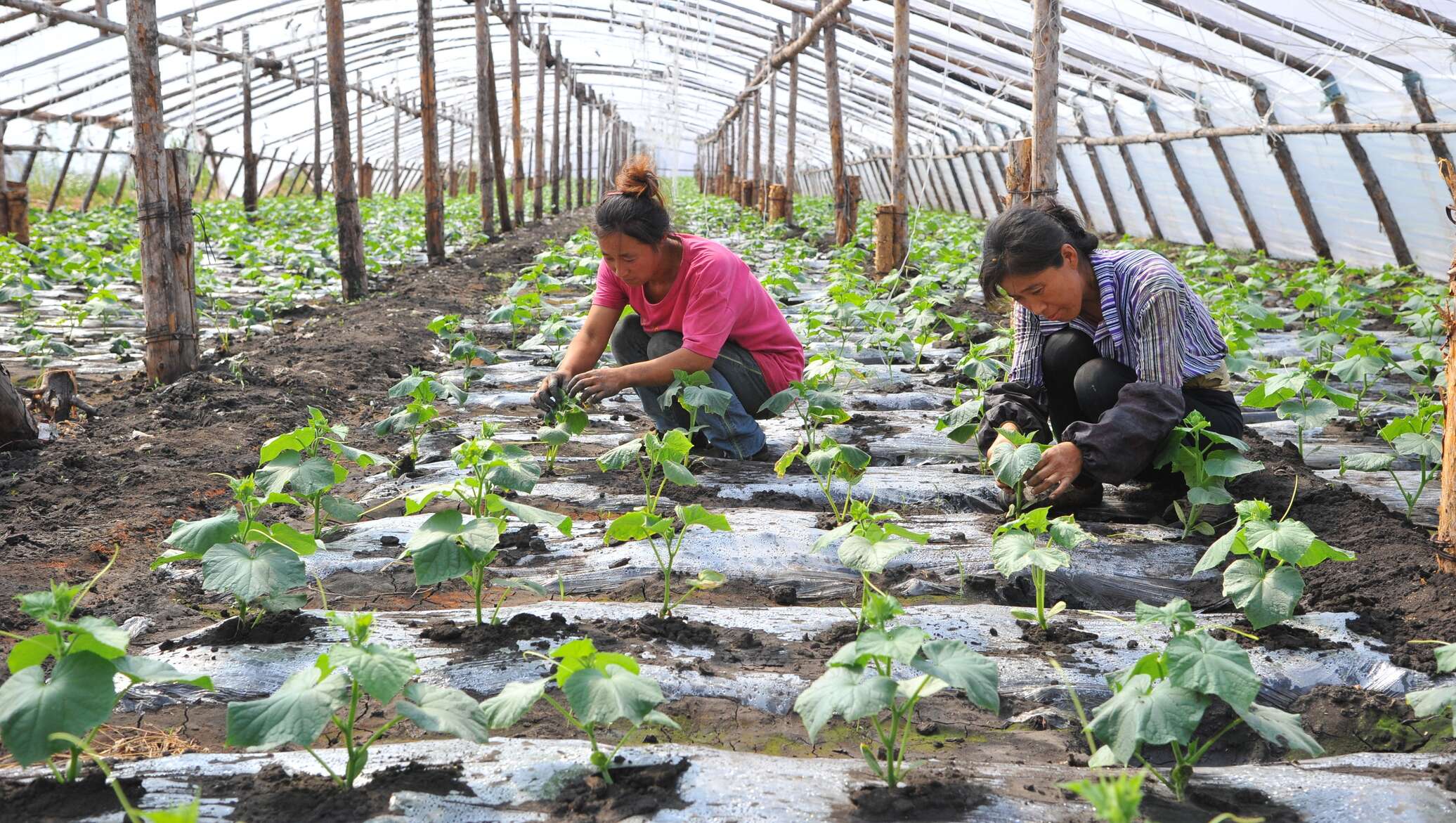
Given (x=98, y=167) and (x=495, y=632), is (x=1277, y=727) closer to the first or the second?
(x=495, y=632)

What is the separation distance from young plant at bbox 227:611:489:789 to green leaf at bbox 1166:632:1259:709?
1.02 metres

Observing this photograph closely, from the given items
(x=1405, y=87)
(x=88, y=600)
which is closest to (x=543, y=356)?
(x=88, y=600)

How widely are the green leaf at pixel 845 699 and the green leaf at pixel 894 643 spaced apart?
35 mm

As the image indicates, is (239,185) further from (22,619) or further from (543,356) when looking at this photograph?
(22,619)

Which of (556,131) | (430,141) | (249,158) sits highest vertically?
(556,131)

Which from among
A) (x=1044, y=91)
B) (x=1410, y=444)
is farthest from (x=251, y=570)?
(x=1044, y=91)

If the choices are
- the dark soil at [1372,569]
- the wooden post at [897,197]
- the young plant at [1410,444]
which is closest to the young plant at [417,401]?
the dark soil at [1372,569]

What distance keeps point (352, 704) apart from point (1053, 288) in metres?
1.97

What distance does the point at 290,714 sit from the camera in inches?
60.7

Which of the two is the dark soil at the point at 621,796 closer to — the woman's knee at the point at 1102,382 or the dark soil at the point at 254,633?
the dark soil at the point at 254,633

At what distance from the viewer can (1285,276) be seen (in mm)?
9156

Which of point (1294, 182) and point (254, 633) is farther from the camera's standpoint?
point (1294, 182)

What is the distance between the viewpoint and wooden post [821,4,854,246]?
11570 mm

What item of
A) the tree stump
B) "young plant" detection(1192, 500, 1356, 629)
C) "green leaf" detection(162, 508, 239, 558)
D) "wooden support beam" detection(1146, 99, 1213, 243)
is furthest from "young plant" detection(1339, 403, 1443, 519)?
"wooden support beam" detection(1146, 99, 1213, 243)
